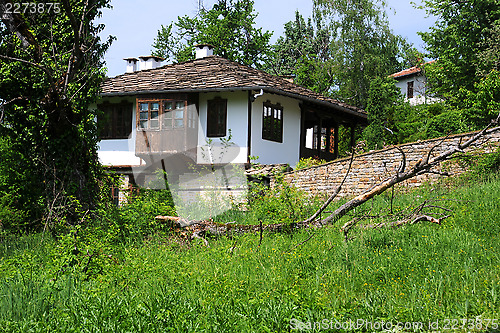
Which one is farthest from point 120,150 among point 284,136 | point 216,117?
point 284,136

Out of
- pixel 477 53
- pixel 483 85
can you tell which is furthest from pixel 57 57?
pixel 477 53

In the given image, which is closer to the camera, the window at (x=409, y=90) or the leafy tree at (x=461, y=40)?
the leafy tree at (x=461, y=40)

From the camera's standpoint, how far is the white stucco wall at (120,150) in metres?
19.4

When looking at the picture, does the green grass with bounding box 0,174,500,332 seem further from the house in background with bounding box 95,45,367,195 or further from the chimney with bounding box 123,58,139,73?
the chimney with bounding box 123,58,139,73

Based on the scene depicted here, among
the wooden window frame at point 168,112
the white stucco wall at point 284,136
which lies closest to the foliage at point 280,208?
the white stucco wall at point 284,136

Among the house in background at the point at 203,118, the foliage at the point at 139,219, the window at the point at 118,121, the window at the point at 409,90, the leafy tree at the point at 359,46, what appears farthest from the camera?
the window at the point at 409,90

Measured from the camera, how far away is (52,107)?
10680mm

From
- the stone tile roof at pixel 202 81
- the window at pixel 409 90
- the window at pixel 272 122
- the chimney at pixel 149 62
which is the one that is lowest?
the window at pixel 272 122

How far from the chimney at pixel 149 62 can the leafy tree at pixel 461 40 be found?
13.1 m

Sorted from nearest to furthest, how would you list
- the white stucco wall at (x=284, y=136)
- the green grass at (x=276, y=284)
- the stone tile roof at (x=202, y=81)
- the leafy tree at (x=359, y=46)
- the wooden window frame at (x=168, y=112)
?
1. the green grass at (x=276, y=284)
2. the stone tile roof at (x=202, y=81)
3. the white stucco wall at (x=284, y=136)
4. the wooden window frame at (x=168, y=112)
5. the leafy tree at (x=359, y=46)

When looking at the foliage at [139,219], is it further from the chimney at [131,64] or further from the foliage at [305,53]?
the foliage at [305,53]

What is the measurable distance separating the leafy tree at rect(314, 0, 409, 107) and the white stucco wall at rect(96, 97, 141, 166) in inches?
636

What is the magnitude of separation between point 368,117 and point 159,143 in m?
10.3

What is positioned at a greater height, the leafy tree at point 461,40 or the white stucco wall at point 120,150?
the leafy tree at point 461,40
